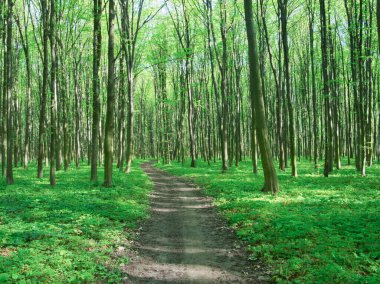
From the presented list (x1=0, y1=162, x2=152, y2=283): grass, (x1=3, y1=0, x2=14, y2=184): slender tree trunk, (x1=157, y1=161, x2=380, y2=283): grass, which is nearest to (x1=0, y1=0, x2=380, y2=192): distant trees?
(x1=3, y1=0, x2=14, y2=184): slender tree trunk

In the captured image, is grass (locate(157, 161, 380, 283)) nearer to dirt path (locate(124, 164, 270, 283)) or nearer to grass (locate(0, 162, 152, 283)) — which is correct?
dirt path (locate(124, 164, 270, 283))

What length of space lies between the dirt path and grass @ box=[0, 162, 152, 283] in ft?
1.68

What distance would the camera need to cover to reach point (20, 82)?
125 feet

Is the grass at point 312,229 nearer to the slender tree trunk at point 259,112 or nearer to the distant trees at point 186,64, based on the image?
the slender tree trunk at point 259,112

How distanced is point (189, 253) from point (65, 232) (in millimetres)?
3228

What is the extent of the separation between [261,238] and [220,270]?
1936mm

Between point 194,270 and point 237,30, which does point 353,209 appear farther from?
point 237,30

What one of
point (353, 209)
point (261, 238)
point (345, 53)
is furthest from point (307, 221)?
point (345, 53)

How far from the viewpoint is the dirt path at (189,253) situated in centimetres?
555

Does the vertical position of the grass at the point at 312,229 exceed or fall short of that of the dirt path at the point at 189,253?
it exceeds it

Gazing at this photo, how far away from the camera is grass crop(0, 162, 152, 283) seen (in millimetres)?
5289

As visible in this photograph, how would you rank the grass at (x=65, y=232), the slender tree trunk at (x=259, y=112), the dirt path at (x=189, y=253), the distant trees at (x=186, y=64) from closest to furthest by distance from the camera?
the grass at (x=65, y=232), the dirt path at (x=189, y=253), the slender tree trunk at (x=259, y=112), the distant trees at (x=186, y=64)

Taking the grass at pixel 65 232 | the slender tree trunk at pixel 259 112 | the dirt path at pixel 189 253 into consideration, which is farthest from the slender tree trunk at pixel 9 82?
the slender tree trunk at pixel 259 112

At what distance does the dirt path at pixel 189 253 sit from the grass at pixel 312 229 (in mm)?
475
